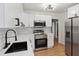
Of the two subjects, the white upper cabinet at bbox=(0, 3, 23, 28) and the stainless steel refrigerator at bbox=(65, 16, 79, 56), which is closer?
the white upper cabinet at bbox=(0, 3, 23, 28)

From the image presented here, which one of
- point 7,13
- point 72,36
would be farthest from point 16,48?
point 72,36

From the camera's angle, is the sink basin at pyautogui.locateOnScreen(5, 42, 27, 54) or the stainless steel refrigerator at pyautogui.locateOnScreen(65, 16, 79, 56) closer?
the sink basin at pyautogui.locateOnScreen(5, 42, 27, 54)

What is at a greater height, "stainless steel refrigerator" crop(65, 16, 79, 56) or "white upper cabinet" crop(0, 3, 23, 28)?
"white upper cabinet" crop(0, 3, 23, 28)

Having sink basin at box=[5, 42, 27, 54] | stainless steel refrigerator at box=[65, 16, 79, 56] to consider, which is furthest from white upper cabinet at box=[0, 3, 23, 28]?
stainless steel refrigerator at box=[65, 16, 79, 56]

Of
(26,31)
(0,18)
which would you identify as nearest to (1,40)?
(0,18)

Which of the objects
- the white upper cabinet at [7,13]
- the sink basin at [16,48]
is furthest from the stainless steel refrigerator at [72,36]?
the white upper cabinet at [7,13]

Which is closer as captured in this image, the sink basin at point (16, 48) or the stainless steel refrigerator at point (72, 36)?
the sink basin at point (16, 48)

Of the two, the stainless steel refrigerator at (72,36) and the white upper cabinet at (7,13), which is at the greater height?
the white upper cabinet at (7,13)

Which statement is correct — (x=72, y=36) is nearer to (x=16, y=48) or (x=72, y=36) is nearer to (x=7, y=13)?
(x=16, y=48)

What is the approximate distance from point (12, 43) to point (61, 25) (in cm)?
77

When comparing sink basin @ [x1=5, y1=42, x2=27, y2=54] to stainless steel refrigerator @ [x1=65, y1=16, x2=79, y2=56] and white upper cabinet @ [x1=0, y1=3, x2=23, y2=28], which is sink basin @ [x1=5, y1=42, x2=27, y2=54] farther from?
stainless steel refrigerator @ [x1=65, y1=16, x2=79, y2=56]

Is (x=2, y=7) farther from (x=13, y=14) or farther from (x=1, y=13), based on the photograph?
(x=13, y=14)

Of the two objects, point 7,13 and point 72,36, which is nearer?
point 7,13

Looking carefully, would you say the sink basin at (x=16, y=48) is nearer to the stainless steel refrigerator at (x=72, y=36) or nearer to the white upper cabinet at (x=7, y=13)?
the white upper cabinet at (x=7, y=13)
